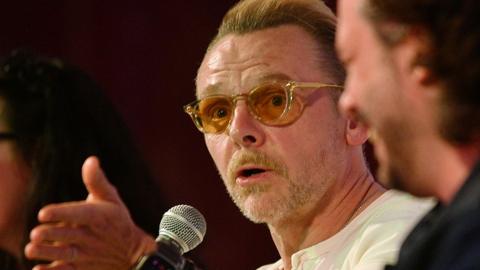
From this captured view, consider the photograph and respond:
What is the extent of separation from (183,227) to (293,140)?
601 millimetres

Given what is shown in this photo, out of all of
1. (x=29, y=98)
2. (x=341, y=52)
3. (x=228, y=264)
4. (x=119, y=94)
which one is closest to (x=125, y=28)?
(x=119, y=94)

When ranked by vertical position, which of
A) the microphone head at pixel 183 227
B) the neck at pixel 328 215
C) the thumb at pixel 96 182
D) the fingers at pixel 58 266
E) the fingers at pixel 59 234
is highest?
the thumb at pixel 96 182

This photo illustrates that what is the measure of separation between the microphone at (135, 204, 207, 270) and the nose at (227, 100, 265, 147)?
432mm

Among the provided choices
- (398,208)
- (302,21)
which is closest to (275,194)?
(398,208)

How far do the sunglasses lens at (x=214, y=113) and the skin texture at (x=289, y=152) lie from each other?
24 millimetres

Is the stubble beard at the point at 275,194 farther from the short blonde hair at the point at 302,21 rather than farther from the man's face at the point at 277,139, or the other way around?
the short blonde hair at the point at 302,21

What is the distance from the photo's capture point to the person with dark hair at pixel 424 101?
138cm

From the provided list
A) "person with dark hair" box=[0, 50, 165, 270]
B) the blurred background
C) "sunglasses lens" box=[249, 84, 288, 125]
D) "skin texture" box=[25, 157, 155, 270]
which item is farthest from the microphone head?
the blurred background

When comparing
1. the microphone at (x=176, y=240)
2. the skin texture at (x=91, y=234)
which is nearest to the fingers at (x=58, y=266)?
the skin texture at (x=91, y=234)

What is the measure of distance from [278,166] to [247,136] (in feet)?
0.39

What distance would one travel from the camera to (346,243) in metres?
2.52

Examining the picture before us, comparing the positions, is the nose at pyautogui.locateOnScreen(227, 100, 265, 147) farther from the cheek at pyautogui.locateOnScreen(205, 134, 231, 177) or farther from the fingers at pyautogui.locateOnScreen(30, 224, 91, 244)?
the fingers at pyautogui.locateOnScreen(30, 224, 91, 244)

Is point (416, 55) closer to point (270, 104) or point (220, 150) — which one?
point (270, 104)

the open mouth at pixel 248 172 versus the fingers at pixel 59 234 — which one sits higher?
the fingers at pixel 59 234
